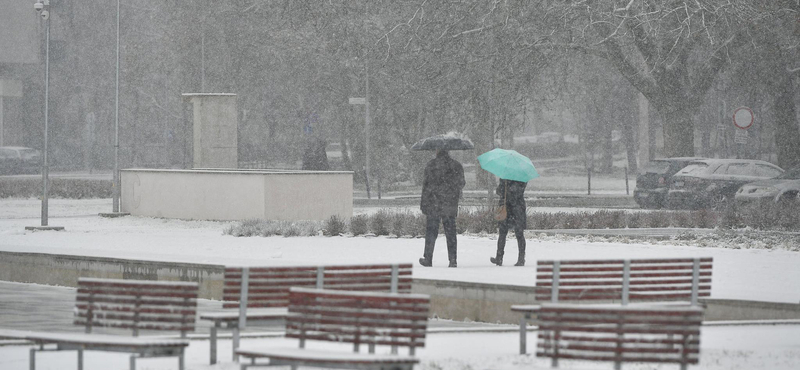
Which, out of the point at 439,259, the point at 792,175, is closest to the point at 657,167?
the point at 792,175

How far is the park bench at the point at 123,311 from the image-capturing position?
8.23 m

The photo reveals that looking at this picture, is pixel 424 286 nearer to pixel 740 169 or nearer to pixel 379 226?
pixel 379 226

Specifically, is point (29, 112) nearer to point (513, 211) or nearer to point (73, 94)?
point (73, 94)

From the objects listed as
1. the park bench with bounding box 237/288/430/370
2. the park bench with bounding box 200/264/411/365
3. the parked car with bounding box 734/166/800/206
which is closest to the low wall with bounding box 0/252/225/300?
the park bench with bounding box 200/264/411/365

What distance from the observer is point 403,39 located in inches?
1171

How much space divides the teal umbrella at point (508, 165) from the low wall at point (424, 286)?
3121 millimetres

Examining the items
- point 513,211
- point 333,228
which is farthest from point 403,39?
point 513,211

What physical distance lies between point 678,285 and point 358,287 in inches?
98.9

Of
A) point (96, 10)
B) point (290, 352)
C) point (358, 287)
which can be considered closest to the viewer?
point (290, 352)

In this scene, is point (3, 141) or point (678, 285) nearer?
point (678, 285)

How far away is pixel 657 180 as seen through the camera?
31828mm

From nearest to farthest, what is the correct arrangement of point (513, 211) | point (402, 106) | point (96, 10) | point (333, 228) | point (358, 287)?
point (358, 287) < point (513, 211) < point (333, 228) < point (402, 106) < point (96, 10)

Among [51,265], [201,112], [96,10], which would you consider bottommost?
[51,265]

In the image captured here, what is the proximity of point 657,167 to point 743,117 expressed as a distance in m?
2.94
